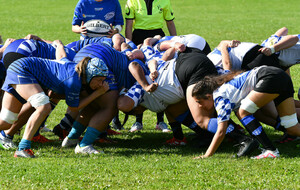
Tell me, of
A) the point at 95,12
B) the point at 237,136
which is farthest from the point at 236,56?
the point at 95,12

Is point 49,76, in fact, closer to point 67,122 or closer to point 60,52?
point 60,52

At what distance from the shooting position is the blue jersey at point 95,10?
845 cm

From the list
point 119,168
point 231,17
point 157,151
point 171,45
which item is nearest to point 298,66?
point 171,45

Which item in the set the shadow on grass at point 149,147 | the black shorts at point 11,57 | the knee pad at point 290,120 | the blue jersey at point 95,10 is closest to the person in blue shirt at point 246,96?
the knee pad at point 290,120

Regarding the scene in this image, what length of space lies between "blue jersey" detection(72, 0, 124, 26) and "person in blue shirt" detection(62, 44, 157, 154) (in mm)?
1813

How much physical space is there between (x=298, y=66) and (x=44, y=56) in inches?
326

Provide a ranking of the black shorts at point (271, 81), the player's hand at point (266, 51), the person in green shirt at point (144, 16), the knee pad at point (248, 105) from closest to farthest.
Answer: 1. the black shorts at point (271, 81)
2. the knee pad at point (248, 105)
3. the player's hand at point (266, 51)
4. the person in green shirt at point (144, 16)

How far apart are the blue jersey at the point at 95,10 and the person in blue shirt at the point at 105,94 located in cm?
181

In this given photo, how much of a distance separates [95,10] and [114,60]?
2095mm

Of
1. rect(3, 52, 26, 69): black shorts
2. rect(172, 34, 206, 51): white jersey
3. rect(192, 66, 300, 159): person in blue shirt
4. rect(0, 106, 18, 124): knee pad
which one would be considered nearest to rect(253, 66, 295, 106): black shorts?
rect(192, 66, 300, 159): person in blue shirt

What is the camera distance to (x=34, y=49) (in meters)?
6.86

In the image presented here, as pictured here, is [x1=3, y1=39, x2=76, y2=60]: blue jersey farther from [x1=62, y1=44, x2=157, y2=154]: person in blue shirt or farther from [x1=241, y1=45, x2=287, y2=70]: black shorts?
[x1=241, y1=45, x2=287, y2=70]: black shorts

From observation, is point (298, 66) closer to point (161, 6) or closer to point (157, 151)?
point (161, 6)

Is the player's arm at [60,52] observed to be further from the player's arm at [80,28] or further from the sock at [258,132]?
the sock at [258,132]
